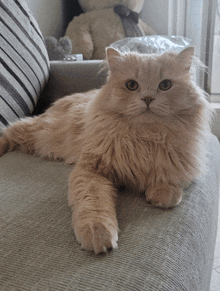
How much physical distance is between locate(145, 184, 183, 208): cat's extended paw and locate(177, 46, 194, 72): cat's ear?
445 mm

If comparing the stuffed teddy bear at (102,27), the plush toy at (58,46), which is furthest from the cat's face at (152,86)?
the stuffed teddy bear at (102,27)

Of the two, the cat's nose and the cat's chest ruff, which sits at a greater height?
the cat's nose

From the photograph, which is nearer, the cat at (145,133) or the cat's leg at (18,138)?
the cat at (145,133)

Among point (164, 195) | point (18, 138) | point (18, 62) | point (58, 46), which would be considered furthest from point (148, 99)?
point (58, 46)

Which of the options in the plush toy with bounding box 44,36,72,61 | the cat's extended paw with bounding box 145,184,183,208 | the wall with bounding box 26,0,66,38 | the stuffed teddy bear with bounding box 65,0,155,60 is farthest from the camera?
the stuffed teddy bear with bounding box 65,0,155,60

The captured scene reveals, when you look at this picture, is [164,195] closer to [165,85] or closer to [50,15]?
[165,85]

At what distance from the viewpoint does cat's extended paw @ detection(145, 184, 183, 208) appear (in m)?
0.88

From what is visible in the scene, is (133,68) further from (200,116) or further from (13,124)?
(13,124)

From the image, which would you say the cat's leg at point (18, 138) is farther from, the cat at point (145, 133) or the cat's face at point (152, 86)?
the cat's face at point (152, 86)

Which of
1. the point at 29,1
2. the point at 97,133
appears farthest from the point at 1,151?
the point at 29,1

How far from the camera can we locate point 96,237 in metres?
0.69

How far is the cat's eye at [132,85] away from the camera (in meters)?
0.98

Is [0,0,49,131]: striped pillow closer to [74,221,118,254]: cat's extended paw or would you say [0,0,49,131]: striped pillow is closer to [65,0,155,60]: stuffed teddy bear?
[74,221,118,254]: cat's extended paw

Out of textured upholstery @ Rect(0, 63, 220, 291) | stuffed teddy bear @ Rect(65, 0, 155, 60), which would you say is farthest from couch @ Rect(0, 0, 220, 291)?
stuffed teddy bear @ Rect(65, 0, 155, 60)
